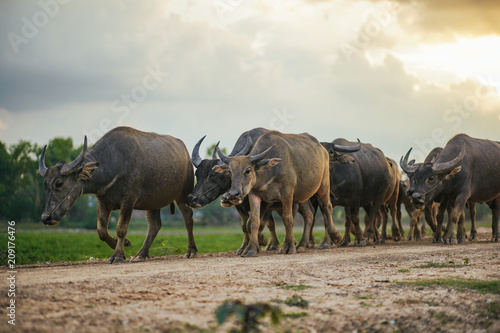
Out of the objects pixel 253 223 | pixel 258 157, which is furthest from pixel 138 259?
pixel 258 157

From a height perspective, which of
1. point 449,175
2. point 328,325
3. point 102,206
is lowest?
point 328,325

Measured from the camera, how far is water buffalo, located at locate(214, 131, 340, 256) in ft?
36.4

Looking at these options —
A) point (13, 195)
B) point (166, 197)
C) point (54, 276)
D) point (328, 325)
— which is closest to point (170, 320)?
point (328, 325)

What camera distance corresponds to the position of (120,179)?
10.7 m

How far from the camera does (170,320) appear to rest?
486 cm

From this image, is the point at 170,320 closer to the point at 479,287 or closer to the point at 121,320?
the point at 121,320

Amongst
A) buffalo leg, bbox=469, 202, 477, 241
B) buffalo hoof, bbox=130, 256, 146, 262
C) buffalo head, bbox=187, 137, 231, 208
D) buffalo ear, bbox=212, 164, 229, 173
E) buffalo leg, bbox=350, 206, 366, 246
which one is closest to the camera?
buffalo hoof, bbox=130, 256, 146, 262

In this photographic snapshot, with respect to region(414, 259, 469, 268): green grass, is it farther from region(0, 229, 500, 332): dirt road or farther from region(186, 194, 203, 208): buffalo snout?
region(186, 194, 203, 208): buffalo snout

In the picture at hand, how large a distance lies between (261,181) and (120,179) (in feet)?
9.31

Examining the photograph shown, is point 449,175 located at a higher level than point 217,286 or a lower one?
higher

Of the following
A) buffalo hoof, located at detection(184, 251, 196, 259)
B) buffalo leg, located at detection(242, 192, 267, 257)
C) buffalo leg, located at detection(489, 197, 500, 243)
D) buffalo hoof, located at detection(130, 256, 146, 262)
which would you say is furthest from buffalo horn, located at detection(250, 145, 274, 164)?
buffalo leg, located at detection(489, 197, 500, 243)

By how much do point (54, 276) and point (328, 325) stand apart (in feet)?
14.0

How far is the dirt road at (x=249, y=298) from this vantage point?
4.90 metres

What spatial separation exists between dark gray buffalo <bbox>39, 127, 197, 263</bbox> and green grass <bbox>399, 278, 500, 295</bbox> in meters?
5.70
